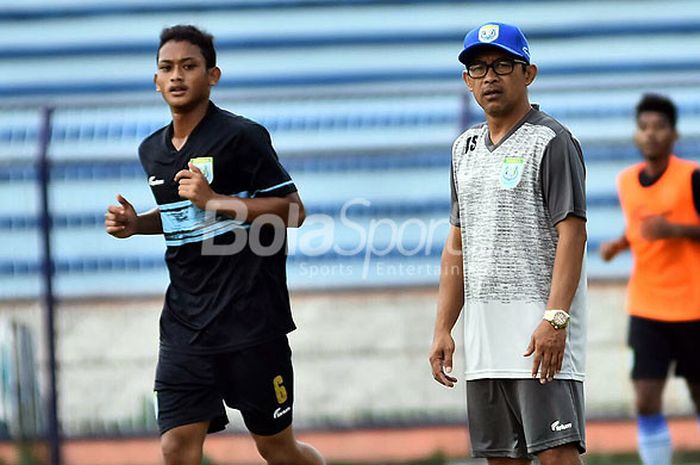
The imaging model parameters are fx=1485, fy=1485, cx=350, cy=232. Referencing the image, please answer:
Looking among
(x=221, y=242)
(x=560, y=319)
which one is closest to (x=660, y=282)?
(x=221, y=242)

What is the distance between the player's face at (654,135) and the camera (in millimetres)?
7434

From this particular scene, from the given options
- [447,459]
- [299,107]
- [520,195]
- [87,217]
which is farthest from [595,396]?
[520,195]

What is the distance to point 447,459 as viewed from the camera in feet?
26.4

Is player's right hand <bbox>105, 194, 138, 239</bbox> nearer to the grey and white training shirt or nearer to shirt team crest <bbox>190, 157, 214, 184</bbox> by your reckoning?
shirt team crest <bbox>190, 157, 214, 184</bbox>

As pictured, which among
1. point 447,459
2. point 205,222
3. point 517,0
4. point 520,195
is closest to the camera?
point 520,195

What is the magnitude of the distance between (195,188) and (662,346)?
3012 mm

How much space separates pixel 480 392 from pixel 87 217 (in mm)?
3746

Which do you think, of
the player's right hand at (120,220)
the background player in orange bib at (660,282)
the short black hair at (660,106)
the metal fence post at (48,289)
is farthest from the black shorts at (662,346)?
the metal fence post at (48,289)

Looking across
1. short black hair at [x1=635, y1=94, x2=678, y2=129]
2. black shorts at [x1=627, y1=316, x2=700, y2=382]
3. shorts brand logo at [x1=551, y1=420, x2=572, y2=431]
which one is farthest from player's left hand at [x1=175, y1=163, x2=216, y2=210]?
short black hair at [x1=635, y1=94, x2=678, y2=129]

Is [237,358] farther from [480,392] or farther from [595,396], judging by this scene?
[595,396]

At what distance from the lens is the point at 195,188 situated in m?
5.30

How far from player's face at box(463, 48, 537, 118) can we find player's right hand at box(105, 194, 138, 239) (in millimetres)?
1519

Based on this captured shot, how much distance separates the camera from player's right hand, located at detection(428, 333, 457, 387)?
5035mm

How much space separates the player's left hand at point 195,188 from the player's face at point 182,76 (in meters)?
0.34
